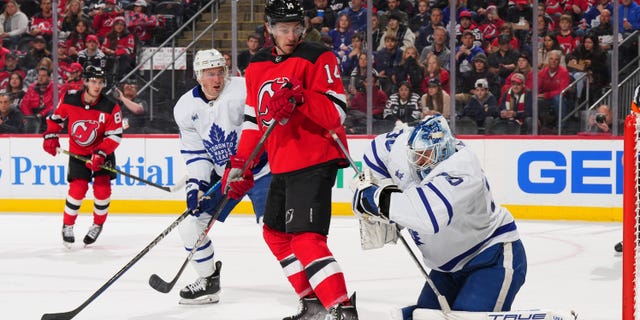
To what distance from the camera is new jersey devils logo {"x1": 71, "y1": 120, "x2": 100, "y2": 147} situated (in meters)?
6.64

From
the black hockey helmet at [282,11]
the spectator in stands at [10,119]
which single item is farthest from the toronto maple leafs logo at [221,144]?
the spectator in stands at [10,119]

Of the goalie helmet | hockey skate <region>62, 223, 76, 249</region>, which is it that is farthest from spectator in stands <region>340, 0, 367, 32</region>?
the goalie helmet

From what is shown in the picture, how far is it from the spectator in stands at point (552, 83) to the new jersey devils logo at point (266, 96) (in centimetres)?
454

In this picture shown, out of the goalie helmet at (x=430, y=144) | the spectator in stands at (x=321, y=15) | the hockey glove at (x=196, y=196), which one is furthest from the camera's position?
the spectator in stands at (x=321, y=15)

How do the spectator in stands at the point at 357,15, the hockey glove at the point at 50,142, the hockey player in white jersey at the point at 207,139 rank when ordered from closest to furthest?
1. the hockey player in white jersey at the point at 207,139
2. the hockey glove at the point at 50,142
3. the spectator in stands at the point at 357,15

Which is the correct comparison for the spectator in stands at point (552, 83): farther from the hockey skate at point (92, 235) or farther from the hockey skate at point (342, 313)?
the hockey skate at point (342, 313)

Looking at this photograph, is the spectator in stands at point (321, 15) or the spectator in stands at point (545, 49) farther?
the spectator in stands at point (321, 15)

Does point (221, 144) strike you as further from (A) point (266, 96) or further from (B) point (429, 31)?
(B) point (429, 31)

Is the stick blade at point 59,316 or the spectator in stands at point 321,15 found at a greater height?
the spectator in stands at point 321,15

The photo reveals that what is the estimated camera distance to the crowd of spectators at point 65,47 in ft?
28.6

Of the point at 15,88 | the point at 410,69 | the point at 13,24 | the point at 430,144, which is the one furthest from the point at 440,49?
the point at 430,144

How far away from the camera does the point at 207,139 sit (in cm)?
446

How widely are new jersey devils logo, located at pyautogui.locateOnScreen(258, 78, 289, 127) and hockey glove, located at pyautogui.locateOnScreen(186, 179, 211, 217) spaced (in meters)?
0.68

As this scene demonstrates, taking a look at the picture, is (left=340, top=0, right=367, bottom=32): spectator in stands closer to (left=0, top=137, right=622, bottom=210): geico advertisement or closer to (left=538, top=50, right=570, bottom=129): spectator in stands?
(left=0, top=137, right=622, bottom=210): geico advertisement
